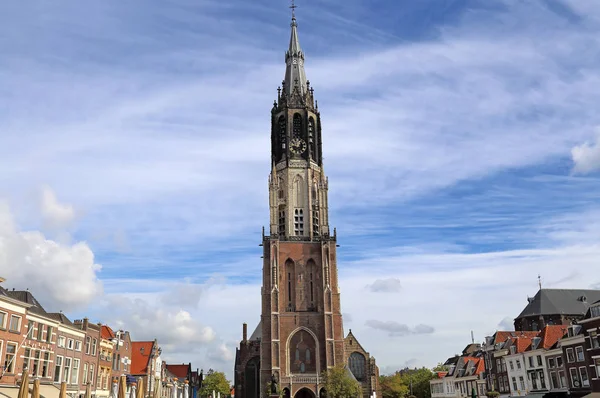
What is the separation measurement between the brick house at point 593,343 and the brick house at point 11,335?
46.5 meters

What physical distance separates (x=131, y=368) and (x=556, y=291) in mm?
61223

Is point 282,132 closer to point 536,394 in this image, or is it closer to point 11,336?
point 536,394

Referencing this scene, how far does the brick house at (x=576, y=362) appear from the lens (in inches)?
1984

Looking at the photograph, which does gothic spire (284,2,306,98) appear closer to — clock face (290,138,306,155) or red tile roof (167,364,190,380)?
clock face (290,138,306,155)

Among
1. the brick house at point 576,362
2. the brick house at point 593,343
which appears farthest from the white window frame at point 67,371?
the brick house at point 576,362

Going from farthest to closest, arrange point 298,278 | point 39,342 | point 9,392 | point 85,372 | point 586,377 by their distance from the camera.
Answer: point 298,278, point 586,377, point 85,372, point 39,342, point 9,392

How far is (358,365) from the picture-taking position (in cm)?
7844

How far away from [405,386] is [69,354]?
60.7 meters

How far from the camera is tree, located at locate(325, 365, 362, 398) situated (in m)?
66.5

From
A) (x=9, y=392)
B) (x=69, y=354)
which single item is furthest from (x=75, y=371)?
(x=9, y=392)

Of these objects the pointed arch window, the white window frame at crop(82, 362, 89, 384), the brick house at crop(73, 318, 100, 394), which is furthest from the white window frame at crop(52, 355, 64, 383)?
the pointed arch window

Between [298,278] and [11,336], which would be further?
[298,278]

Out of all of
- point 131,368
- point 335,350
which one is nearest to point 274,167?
point 335,350

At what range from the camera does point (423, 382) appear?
101 metres
